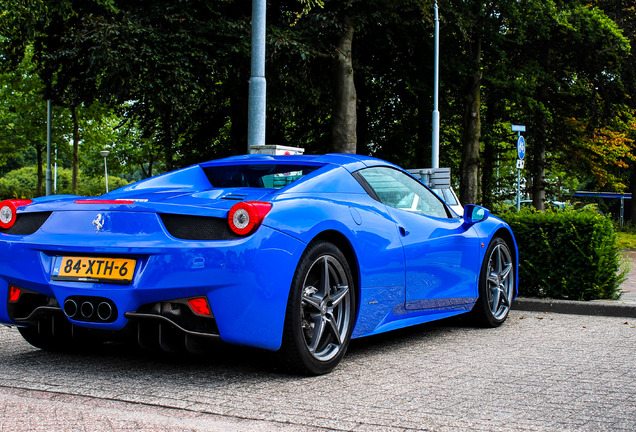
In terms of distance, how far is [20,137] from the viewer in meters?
37.8

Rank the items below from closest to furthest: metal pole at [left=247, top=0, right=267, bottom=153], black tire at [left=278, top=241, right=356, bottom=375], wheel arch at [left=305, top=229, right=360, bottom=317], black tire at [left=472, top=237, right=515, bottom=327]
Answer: black tire at [left=278, top=241, right=356, bottom=375] < wheel arch at [left=305, top=229, right=360, bottom=317] < black tire at [left=472, top=237, right=515, bottom=327] < metal pole at [left=247, top=0, right=267, bottom=153]

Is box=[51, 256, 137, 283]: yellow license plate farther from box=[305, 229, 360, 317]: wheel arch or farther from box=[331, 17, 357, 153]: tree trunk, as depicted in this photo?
box=[331, 17, 357, 153]: tree trunk

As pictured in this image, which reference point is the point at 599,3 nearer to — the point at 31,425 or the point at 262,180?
the point at 262,180

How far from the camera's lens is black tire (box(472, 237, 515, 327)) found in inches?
263

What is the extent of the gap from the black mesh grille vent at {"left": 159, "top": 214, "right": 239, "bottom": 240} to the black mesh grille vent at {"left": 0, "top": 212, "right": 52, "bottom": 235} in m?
0.90

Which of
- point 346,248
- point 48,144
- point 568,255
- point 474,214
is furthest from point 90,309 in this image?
point 48,144

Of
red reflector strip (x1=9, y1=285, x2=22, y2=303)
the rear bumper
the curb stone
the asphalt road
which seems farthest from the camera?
the curb stone

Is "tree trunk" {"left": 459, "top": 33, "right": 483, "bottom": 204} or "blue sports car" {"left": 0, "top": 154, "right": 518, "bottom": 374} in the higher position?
"tree trunk" {"left": 459, "top": 33, "right": 483, "bottom": 204}

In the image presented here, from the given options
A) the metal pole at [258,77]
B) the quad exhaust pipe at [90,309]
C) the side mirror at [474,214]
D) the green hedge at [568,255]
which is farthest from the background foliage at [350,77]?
the quad exhaust pipe at [90,309]

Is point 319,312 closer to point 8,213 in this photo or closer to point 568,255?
point 8,213

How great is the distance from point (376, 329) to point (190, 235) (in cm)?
161

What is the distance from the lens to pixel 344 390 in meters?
4.18

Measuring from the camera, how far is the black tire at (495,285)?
6676mm

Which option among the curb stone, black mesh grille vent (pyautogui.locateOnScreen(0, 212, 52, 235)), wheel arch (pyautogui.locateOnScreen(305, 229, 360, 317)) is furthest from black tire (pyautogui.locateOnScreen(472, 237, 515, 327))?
black mesh grille vent (pyautogui.locateOnScreen(0, 212, 52, 235))
